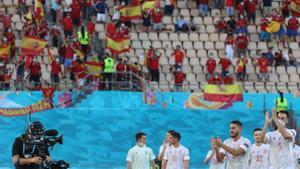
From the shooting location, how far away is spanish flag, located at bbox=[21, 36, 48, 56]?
38.2 m

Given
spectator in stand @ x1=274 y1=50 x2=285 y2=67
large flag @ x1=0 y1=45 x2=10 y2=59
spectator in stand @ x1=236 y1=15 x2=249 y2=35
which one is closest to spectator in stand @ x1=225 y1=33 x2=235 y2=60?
spectator in stand @ x1=236 y1=15 x2=249 y2=35

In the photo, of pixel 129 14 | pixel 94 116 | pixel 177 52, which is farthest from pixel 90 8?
pixel 94 116

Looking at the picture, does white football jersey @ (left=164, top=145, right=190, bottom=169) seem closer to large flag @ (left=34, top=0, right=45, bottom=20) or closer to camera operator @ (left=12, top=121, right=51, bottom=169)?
camera operator @ (left=12, top=121, right=51, bottom=169)

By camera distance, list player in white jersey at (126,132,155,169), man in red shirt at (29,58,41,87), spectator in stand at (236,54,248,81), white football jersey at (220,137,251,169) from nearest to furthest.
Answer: white football jersey at (220,137,251,169), player in white jersey at (126,132,155,169), man in red shirt at (29,58,41,87), spectator in stand at (236,54,248,81)

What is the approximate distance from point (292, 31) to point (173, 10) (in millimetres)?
5011

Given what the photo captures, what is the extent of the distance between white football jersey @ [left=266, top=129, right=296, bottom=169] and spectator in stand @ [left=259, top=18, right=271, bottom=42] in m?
24.9

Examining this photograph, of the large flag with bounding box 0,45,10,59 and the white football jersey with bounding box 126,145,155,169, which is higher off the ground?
the large flag with bounding box 0,45,10,59

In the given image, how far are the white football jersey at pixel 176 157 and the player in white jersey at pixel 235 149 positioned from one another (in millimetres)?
3128

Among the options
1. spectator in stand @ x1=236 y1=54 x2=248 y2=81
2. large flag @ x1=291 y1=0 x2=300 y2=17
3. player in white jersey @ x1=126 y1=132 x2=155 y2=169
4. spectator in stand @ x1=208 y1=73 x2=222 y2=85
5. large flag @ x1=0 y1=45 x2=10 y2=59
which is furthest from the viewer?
large flag @ x1=291 y1=0 x2=300 y2=17

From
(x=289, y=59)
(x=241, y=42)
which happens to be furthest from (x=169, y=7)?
(x=289, y=59)

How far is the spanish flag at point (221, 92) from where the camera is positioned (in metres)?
36.0

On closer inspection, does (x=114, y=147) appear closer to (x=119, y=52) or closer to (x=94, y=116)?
(x=94, y=116)

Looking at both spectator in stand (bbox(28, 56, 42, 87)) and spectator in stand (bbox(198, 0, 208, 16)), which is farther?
spectator in stand (bbox(198, 0, 208, 16))

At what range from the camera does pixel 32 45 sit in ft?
125
